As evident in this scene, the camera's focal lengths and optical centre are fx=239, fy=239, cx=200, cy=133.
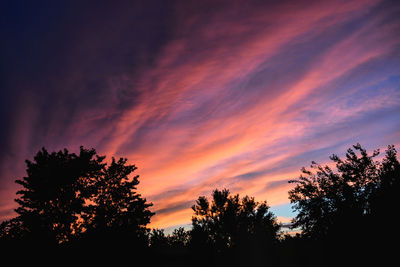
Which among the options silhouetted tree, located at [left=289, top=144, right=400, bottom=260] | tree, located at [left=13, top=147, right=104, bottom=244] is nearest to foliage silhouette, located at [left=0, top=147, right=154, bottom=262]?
tree, located at [left=13, top=147, right=104, bottom=244]

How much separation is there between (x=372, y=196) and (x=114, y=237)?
24.6 meters

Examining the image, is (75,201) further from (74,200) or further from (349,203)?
(349,203)

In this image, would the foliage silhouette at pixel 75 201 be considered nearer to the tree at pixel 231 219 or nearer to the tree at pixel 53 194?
the tree at pixel 53 194

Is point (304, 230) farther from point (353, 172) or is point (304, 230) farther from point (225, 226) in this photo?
point (225, 226)

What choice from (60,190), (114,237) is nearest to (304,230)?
(114,237)

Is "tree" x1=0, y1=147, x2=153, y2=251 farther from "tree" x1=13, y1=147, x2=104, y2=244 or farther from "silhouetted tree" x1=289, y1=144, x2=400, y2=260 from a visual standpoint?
"silhouetted tree" x1=289, y1=144, x2=400, y2=260

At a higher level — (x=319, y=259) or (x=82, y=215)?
(x=82, y=215)

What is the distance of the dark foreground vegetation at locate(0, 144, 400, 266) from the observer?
18.2 meters

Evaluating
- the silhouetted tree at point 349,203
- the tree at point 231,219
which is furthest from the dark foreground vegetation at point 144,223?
the tree at point 231,219

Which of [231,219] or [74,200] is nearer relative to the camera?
[74,200]

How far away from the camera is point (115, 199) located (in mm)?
29719

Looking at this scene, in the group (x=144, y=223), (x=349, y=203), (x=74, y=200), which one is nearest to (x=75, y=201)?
(x=74, y=200)

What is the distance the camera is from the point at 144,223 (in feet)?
100

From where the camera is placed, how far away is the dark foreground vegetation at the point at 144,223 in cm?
1822
